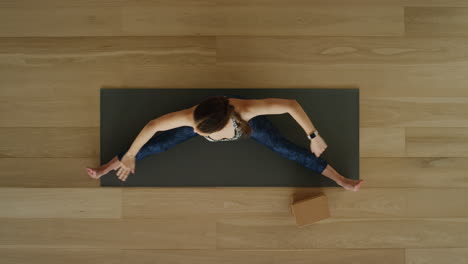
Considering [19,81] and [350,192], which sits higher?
[19,81]

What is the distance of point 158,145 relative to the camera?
1766 mm

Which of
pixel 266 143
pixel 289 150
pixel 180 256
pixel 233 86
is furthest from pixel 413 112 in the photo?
pixel 180 256

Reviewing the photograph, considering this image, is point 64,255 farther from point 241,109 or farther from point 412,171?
point 412,171

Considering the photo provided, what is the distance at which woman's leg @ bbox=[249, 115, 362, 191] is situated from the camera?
169cm

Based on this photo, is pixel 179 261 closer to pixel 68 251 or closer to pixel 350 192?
pixel 68 251

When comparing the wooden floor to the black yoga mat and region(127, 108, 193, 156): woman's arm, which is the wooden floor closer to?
the black yoga mat

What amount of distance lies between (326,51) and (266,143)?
743mm

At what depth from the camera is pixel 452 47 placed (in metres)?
1.97

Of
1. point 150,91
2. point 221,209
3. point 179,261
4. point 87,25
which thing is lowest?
point 179,261

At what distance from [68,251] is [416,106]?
242 cm

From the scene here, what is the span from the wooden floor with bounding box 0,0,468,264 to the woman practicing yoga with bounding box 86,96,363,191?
9.4 inches

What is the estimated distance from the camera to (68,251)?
1932mm

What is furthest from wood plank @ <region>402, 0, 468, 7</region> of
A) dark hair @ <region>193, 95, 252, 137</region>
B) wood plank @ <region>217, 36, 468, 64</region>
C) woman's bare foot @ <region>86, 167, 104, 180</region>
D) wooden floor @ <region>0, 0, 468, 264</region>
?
woman's bare foot @ <region>86, 167, 104, 180</region>

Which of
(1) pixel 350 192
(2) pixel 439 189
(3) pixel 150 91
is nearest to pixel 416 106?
(2) pixel 439 189
